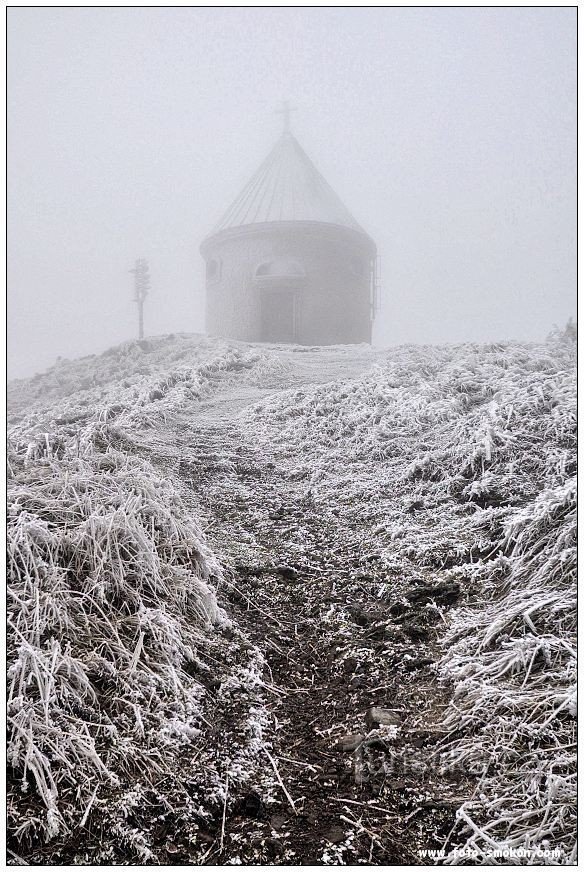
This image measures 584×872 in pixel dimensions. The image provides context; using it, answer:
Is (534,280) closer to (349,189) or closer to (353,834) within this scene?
(349,189)

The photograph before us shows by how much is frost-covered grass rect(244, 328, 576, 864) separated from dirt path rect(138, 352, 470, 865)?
91 millimetres

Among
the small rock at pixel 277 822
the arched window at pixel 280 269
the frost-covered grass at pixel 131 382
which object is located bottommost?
the small rock at pixel 277 822

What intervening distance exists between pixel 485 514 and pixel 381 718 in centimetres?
101

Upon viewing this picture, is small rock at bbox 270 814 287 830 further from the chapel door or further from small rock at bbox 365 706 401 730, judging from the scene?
the chapel door

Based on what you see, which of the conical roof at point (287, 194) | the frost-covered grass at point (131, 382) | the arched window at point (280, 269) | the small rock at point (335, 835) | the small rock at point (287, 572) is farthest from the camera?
the arched window at point (280, 269)

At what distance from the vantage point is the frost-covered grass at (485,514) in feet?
5.06

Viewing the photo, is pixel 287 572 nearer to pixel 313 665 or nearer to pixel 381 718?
pixel 313 665

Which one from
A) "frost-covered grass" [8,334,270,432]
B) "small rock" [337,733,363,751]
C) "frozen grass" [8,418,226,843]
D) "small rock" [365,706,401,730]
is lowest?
"small rock" [337,733,363,751]

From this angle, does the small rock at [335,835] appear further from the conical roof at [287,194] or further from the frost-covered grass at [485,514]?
the conical roof at [287,194]

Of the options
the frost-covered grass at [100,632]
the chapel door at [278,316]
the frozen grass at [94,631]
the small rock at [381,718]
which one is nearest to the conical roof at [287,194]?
the chapel door at [278,316]

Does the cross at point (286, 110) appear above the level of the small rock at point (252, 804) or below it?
above

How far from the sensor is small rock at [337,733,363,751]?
166 cm

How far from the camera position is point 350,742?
1672 millimetres

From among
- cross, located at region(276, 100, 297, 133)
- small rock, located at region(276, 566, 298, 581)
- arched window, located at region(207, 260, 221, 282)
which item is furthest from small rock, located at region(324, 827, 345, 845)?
cross, located at region(276, 100, 297, 133)
